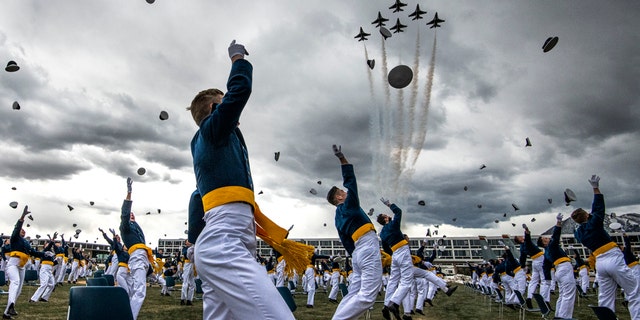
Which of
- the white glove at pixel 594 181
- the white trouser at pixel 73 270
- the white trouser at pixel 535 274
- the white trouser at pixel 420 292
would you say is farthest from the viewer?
the white trouser at pixel 73 270

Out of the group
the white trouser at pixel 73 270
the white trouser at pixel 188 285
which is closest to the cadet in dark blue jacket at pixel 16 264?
the white trouser at pixel 188 285

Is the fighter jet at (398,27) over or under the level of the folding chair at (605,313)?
over

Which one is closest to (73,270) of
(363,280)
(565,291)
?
(363,280)

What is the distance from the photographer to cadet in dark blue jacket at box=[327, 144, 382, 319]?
22.6 feet

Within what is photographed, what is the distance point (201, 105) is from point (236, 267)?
1.57 metres

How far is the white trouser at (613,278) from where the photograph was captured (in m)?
8.54

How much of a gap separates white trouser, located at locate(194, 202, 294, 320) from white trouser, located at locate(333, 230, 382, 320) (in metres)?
4.77

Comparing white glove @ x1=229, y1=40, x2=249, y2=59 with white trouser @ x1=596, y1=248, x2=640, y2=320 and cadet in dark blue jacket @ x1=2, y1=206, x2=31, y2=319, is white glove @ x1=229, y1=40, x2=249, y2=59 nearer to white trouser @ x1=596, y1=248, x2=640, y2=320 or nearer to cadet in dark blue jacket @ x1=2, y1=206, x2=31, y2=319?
white trouser @ x1=596, y1=248, x2=640, y2=320

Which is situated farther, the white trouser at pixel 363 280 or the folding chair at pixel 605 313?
the white trouser at pixel 363 280

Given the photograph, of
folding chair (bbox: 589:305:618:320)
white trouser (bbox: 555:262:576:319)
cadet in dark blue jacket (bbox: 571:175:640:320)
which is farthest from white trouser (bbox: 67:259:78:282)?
folding chair (bbox: 589:305:618:320)

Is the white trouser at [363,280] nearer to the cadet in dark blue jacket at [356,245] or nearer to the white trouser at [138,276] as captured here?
the cadet in dark blue jacket at [356,245]

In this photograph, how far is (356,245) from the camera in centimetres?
783

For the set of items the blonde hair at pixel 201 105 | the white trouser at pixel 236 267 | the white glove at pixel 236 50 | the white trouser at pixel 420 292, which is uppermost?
the white glove at pixel 236 50

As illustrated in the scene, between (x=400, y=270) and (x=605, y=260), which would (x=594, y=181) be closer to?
(x=605, y=260)
